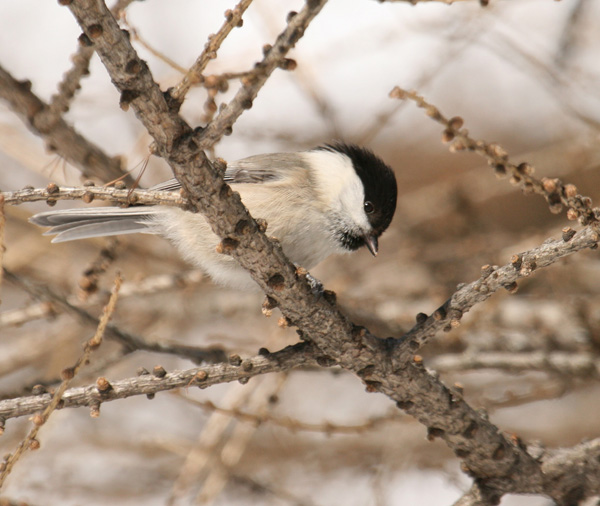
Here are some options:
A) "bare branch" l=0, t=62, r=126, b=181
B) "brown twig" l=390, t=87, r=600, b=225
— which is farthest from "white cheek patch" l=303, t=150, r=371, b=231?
"brown twig" l=390, t=87, r=600, b=225

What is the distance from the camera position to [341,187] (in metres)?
2.13

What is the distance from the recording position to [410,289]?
9.64 feet

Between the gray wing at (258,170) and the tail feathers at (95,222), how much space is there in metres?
0.12

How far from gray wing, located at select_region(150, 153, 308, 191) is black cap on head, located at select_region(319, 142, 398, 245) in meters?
0.21

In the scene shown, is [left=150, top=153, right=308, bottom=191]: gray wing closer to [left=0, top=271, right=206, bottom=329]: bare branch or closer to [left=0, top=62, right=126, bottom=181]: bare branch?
[left=0, top=62, right=126, bottom=181]: bare branch

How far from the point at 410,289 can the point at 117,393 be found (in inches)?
75.1

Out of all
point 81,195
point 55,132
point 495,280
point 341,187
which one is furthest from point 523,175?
point 55,132

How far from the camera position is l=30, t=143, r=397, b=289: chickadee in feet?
6.36

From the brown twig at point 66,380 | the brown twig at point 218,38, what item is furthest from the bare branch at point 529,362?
the brown twig at point 218,38

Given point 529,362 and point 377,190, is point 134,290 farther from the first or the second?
point 529,362

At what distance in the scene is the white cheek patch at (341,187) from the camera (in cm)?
208

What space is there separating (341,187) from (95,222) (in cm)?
82

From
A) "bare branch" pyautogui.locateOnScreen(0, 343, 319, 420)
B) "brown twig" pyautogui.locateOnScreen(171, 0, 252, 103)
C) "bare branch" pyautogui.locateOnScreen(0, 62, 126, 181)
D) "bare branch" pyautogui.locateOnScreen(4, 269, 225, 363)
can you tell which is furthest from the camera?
"bare branch" pyautogui.locateOnScreen(0, 62, 126, 181)

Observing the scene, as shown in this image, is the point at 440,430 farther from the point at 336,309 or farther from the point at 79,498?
the point at 79,498
